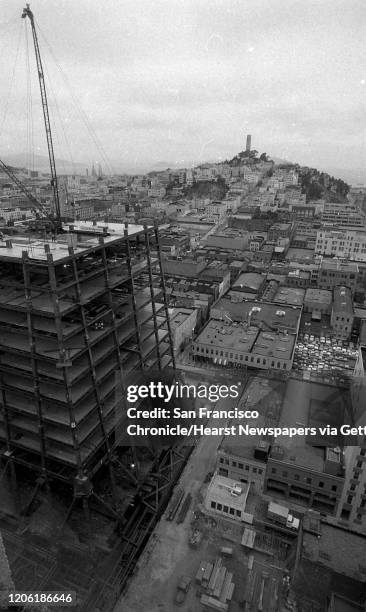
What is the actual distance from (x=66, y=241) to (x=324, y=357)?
42564 mm

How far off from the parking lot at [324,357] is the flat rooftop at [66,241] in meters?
33.8

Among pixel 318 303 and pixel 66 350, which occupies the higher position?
pixel 66 350

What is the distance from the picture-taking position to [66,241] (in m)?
21.2

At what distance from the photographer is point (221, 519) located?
1079 inches

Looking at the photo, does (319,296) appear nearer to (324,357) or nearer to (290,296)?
(290,296)

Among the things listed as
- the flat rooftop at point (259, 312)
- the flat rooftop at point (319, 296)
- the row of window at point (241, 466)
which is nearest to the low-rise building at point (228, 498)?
the row of window at point (241, 466)

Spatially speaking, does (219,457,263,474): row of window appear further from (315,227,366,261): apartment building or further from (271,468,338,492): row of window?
(315,227,366,261): apartment building

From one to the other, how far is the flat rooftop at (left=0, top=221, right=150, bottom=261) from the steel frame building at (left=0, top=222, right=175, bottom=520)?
0.06 metres

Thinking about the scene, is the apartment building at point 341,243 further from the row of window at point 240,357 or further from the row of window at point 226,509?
the row of window at point 226,509

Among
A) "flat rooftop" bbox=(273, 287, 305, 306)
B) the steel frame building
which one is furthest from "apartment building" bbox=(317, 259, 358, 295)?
the steel frame building

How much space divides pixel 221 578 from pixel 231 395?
73.7ft

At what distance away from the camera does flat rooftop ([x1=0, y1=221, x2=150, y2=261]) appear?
18.7m

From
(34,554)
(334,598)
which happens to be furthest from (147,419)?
(334,598)

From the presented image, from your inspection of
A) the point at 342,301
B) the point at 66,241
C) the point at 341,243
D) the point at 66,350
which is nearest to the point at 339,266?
the point at 342,301
